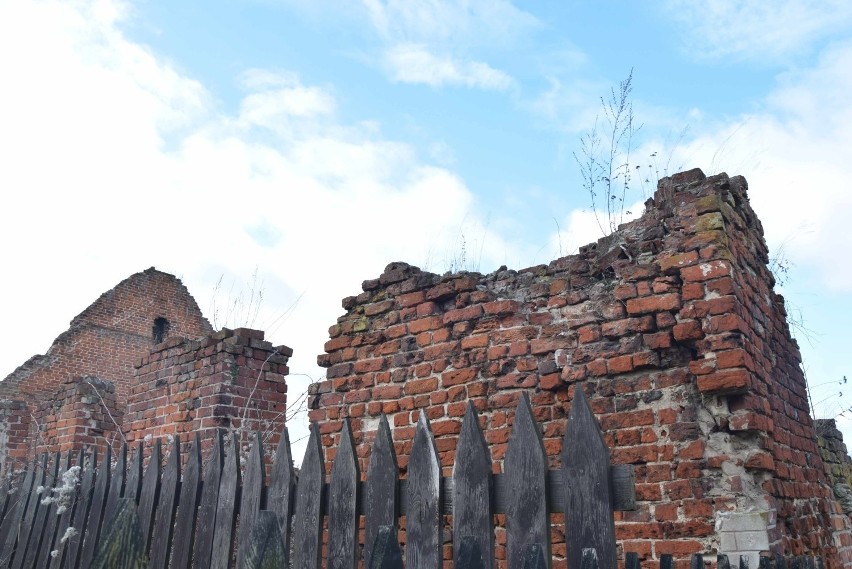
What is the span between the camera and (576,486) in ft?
5.49

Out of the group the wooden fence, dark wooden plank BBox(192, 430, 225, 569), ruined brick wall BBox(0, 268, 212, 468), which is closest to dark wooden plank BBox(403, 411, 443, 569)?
the wooden fence

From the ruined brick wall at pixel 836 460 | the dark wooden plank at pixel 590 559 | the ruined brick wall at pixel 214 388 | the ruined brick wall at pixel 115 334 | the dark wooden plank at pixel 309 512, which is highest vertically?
the ruined brick wall at pixel 115 334

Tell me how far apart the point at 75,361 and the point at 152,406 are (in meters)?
8.84

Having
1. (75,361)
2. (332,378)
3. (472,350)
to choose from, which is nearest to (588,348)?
(472,350)

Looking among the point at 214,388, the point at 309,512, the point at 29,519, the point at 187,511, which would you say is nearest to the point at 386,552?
the point at 309,512

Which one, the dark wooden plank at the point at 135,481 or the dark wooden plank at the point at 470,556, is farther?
the dark wooden plank at the point at 135,481

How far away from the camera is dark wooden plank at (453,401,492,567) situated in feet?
5.75

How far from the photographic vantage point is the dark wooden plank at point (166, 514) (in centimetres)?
247

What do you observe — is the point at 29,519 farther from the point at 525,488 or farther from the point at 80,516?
the point at 525,488

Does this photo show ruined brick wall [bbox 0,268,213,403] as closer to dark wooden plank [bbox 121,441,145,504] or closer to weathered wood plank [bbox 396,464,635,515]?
dark wooden plank [bbox 121,441,145,504]

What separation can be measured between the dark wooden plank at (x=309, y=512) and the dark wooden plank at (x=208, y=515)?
1.23ft

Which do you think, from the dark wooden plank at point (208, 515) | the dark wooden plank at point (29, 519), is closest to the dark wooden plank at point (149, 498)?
the dark wooden plank at point (208, 515)

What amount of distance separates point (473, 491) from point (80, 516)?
212cm

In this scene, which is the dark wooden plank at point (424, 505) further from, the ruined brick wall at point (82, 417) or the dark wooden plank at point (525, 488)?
the ruined brick wall at point (82, 417)
